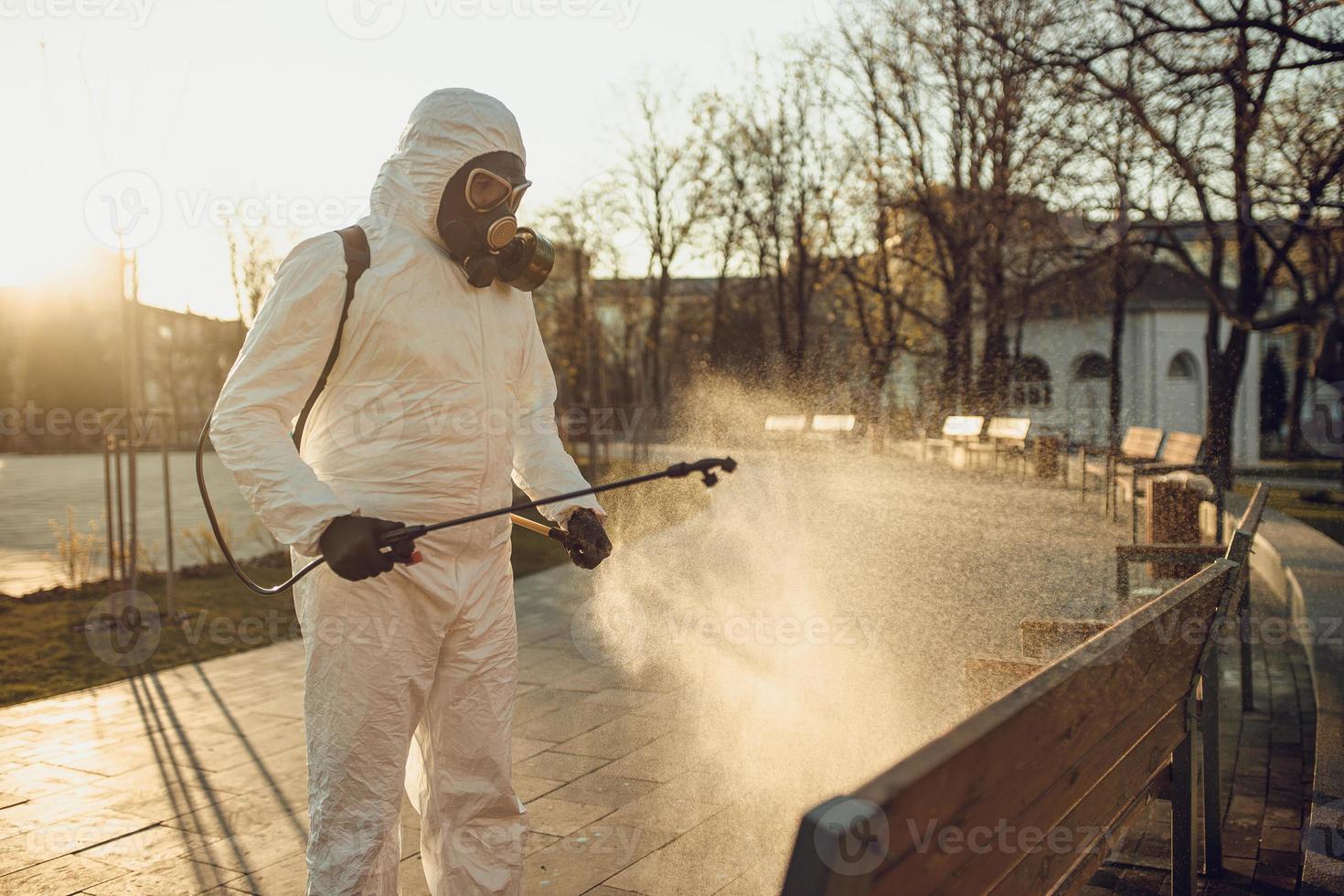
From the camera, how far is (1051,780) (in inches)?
75.1

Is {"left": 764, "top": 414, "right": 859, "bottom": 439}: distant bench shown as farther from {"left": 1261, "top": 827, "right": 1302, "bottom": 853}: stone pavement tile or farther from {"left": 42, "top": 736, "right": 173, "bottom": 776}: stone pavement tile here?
{"left": 1261, "top": 827, "right": 1302, "bottom": 853}: stone pavement tile

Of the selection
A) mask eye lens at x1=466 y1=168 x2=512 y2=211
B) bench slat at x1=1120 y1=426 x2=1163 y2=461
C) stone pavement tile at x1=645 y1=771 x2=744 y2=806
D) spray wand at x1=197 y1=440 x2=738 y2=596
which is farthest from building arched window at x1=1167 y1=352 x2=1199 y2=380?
mask eye lens at x1=466 y1=168 x2=512 y2=211

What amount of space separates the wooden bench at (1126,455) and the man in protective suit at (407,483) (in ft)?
37.0

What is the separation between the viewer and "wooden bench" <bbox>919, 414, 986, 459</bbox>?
62.6 feet

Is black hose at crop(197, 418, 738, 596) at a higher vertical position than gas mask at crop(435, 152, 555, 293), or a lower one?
lower

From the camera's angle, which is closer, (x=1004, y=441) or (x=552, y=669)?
(x=552, y=669)

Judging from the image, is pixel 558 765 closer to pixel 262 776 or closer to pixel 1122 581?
pixel 262 776

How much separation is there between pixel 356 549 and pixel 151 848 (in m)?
2.30

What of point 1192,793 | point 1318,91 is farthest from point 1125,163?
point 1192,793

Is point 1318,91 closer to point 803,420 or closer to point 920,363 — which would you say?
point 803,420

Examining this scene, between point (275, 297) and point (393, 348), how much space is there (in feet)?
0.91

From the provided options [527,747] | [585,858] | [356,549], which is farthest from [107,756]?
[356,549]

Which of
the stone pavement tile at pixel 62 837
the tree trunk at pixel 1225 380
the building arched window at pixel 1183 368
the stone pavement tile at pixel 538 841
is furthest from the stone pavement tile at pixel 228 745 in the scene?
the building arched window at pixel 1183 368

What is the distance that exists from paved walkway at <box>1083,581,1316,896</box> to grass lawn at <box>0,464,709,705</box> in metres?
5.65
